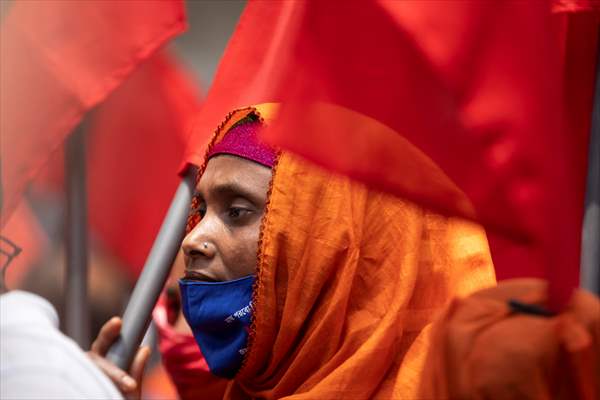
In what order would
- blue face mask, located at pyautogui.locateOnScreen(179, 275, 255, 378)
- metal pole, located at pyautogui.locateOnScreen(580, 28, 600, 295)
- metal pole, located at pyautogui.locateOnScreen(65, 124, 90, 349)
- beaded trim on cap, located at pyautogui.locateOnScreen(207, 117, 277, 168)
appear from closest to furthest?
metal pole, located at pyautogui.locateOnScreen(580, 28, 600, 295)
blue face mask, located at pyautogui.locateOnScreen(179, 275, 255, 378)
beaded trim on cap, located at pyautogui.locateOnScreen(207, 117, 277, 168)
metal pole, located at pyautogui.locateOnScreen(65, 124, 90, 349)

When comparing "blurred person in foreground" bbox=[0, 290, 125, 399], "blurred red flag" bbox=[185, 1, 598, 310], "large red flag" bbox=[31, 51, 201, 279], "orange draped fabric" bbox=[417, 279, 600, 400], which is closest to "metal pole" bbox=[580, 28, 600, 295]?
"blurred red flag" bbox=[185, 1, 598, 310]

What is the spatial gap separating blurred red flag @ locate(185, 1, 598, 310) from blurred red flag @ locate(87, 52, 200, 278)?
1481 millimetres

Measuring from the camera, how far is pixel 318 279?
239cm

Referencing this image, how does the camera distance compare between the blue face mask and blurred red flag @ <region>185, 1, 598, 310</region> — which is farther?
the blue face mask

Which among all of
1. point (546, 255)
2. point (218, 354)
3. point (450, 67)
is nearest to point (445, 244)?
point (218, 354)

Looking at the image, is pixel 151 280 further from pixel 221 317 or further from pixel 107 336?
pixel 221 317

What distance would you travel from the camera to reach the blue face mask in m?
2.49

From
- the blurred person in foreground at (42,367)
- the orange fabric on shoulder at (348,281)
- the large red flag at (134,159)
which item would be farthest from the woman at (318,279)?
the large red flag at (134,159)

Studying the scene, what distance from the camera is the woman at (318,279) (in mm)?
2346

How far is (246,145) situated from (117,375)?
25.1 inches

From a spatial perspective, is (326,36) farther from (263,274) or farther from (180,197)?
(180,197)

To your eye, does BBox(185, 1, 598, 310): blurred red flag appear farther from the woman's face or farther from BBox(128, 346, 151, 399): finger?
BBox(128, 346, 151, 399): finger

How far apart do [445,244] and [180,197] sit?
2.66 ft

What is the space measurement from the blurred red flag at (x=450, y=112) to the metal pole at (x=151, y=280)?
1053 millimetres
